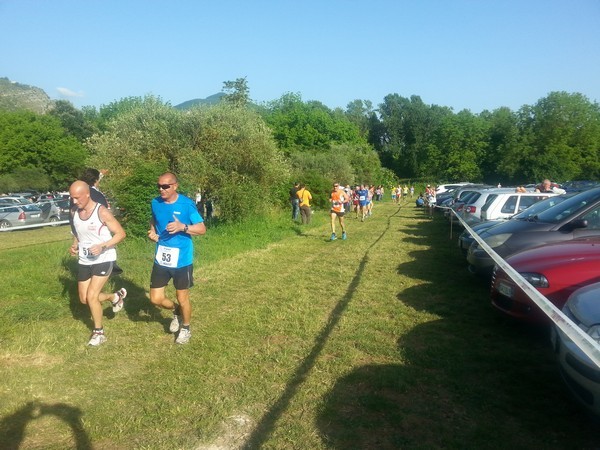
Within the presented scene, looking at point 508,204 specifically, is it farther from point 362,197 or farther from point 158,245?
point 362,197

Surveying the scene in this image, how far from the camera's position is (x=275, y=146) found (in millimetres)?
20859

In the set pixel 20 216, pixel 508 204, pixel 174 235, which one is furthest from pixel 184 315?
pixel 20 216

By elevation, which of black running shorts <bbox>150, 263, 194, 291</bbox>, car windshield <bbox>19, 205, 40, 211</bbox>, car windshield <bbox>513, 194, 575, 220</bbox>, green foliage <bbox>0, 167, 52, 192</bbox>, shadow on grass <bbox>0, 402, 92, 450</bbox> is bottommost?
green foliage <bbox>0, 167, 52, 192</bbox>

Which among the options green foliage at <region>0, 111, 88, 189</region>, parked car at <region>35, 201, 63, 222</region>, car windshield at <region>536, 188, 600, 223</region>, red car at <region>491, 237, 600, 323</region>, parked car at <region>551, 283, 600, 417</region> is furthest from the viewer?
green foliage at <region>0, 111, 88, 189</region>

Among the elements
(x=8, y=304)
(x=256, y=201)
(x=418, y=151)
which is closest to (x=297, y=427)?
(x=8, y=304)

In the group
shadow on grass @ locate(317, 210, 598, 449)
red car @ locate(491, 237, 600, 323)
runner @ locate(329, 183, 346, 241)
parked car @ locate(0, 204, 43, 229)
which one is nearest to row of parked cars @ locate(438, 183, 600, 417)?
red car @ locate(491, 237, 600, 323)

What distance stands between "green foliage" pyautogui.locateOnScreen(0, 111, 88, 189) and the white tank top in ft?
197

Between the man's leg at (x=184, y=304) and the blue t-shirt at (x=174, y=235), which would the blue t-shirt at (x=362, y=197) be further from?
the man's leg at (x=184, y=304)

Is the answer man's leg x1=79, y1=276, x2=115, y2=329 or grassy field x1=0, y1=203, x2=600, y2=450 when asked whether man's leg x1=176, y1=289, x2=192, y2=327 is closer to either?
grassy field x1=0, y1=203, x2=600, y2=450

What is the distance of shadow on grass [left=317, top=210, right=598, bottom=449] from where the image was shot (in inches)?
139

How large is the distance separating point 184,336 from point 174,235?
1.16 m

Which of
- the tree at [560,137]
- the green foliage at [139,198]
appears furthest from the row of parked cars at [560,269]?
the tree at [560,137]

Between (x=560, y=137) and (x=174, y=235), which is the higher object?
(x=560, y=137)

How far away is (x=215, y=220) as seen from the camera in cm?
1798
